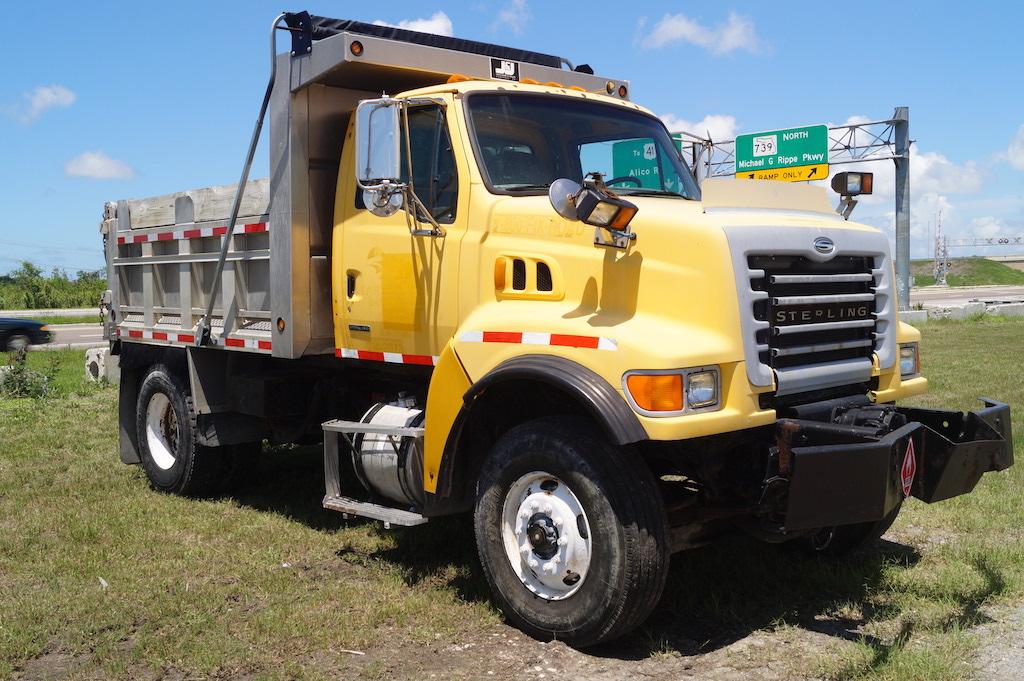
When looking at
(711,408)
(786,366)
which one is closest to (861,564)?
(786,366)

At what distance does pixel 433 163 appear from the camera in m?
5.43

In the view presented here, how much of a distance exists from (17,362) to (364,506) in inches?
397

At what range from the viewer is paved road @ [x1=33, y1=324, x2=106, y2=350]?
23.0 meters

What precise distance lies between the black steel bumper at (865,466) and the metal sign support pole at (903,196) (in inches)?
850

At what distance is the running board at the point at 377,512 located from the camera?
5.38 metres

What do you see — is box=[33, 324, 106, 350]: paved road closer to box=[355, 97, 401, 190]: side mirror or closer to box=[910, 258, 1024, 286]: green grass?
box=[355, 97, 401, 190]: side mirror

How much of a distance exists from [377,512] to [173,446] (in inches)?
125

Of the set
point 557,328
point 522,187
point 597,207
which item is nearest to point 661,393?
point 557,328

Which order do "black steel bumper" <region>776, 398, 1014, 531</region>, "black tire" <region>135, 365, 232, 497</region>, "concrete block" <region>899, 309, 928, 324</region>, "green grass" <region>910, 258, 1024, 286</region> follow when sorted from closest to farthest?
"black steel bumper" <region>776, 398, 1014, 531</region>, "black tire" <region>135, 365, 232, 497</region>, "concrete block" <region>899, 309, 928, 324</region>, "green grass" <region>910, 258, 1024, 286</region>

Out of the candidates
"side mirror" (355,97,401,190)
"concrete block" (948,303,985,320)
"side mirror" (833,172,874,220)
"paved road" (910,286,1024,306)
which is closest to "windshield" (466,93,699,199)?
"side mirror" (355,97,401,190)

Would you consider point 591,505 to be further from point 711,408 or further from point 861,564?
point 861,564

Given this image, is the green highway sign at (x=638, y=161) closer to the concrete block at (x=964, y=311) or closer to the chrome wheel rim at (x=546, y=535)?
the chrome wheel rim at (x=546, y=535)

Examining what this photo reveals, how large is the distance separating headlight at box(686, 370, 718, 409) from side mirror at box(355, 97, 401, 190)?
6.28 feet

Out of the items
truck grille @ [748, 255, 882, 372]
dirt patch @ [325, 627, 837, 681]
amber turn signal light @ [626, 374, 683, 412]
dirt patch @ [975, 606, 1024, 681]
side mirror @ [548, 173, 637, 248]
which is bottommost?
dirt patch @ [325, 627, 837, 681]
